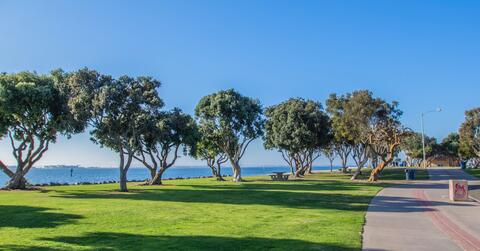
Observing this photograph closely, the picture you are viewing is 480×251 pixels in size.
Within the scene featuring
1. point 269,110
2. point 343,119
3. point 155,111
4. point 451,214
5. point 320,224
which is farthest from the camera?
point 269,110

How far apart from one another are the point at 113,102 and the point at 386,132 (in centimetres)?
2467

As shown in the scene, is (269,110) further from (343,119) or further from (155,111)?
(155,111)

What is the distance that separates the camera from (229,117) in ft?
145

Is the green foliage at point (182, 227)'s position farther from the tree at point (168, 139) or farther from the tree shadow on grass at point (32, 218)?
the tree at point (168, 139)

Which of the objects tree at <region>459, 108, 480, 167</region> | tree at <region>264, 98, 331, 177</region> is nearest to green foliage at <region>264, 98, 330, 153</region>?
tree at <region>264, 98, 331, 177</region>

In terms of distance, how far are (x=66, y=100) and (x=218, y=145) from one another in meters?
21.5

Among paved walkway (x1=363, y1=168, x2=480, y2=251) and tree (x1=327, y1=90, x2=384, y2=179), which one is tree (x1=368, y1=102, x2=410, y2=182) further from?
paved walkway (x1=363, y1=168, x2=480, y2=251)

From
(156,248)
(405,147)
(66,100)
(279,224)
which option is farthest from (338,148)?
(156,248)

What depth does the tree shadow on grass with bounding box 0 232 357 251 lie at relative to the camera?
9.76m

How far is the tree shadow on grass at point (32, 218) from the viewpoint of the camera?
13.0 meters

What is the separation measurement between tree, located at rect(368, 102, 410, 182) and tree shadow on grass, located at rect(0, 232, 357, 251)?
31625mm

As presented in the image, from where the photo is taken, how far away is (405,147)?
100125 millimetres

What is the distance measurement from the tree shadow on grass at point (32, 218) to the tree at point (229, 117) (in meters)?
27.5

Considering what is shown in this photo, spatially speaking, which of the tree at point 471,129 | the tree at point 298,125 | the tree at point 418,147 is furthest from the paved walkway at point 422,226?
the tree at point 418,147
